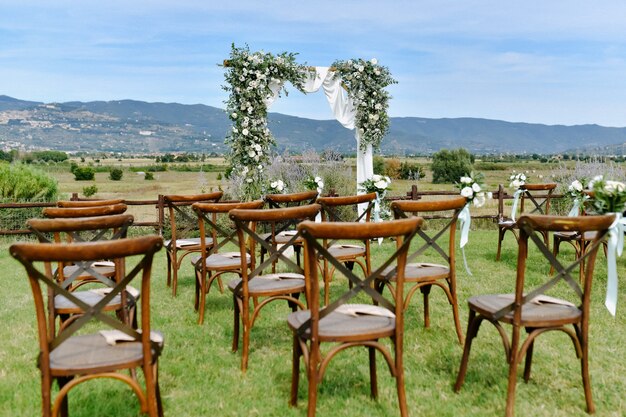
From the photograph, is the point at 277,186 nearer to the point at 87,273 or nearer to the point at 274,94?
the point at 274,94

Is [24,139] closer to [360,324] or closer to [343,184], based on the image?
[343,184]

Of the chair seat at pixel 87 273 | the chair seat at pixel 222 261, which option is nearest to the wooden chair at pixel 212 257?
the chair seat at pixel 222 261

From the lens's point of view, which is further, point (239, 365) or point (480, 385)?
point (239, 365)

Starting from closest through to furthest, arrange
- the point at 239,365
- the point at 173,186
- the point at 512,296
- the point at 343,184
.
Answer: the point at 512,296 < the point at 239,365 < the point at 343,184 < the point at 173,186

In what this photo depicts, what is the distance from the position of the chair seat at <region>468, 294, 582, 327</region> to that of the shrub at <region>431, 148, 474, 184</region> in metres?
45.1

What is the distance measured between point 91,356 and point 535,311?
7.40ft

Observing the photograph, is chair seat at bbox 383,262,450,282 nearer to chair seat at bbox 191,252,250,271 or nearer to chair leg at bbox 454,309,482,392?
chair leg at bbox 454,309,482,392

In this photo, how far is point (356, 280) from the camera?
2.76 meters

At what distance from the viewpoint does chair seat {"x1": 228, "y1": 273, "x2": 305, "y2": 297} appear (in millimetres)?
3734

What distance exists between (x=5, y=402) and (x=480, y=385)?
2.84 m

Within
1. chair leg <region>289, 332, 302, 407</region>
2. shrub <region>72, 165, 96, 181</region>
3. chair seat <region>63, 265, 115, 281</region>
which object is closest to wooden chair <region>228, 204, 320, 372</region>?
chair leg <region>289, 332, 302, 407</region>

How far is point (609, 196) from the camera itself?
3480 millimetres

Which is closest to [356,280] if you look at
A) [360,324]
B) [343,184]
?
[360,324]

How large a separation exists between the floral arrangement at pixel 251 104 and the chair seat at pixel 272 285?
4.92m
